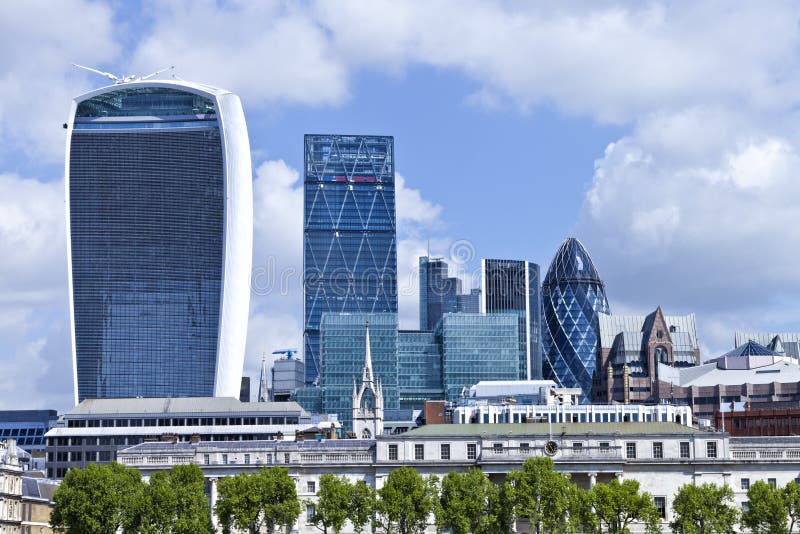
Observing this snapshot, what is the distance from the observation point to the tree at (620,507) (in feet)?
575

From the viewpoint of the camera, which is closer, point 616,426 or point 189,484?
point 189,484

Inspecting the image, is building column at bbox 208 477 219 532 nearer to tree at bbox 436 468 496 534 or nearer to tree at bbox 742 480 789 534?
tree at bbox 436 468 496 534

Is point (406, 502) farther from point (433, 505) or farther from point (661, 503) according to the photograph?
point (661, 503)

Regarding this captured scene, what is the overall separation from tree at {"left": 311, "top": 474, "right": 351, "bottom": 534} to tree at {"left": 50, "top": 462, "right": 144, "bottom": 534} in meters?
21.2

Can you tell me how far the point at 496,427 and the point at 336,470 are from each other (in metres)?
21.9

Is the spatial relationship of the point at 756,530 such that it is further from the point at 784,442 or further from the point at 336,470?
the point at 336,470

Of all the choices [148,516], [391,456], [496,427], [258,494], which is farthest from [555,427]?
[148,516]

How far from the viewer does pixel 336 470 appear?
634ft

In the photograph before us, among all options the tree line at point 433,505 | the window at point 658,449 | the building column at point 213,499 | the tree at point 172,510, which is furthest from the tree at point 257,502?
the window at point 658,449

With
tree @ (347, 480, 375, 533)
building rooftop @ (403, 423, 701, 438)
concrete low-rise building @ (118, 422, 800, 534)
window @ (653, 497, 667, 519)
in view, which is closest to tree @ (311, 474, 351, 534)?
tree @ (347, 480, 375, 533)

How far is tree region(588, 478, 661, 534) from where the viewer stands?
175 meters

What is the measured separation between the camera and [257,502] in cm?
17925

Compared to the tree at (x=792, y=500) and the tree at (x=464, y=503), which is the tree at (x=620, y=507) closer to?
the tree at (x=464, y=503)

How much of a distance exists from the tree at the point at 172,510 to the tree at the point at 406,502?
2081cm
